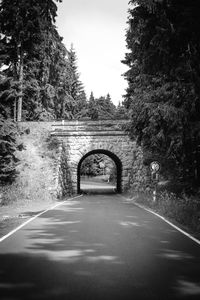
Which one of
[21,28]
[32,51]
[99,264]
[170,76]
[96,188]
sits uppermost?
[21,28]

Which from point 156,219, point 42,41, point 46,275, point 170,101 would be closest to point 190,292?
point 46,275

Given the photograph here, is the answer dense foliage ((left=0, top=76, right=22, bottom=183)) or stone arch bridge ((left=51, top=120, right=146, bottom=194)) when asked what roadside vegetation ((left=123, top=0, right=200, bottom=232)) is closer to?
dense foliage ((left=0, top=76, right=22, bottom=183))

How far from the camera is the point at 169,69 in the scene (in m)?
13.9

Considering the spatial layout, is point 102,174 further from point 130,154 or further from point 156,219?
point 156,219

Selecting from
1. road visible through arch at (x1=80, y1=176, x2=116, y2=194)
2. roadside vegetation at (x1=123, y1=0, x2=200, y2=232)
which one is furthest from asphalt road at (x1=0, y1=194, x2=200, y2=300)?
road visible through arch at (x1=80, y1=176, x2=116, y2=194)

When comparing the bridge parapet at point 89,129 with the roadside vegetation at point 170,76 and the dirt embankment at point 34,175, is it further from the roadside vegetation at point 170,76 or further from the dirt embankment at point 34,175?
the roadside vegetation at point 170,76

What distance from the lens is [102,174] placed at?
81.1 m

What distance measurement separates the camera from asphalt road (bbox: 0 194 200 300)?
14.9ft

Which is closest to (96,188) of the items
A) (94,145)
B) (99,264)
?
(94,145)

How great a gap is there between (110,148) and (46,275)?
78.6 ft

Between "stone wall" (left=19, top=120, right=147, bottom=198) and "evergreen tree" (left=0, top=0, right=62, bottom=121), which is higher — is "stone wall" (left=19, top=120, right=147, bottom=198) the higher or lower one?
the lower one

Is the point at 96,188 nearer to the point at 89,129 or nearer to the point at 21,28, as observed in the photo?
the point at 89,129

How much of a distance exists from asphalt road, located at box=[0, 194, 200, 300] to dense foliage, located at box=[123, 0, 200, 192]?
5007 millimetres

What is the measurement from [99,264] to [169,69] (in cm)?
1012
